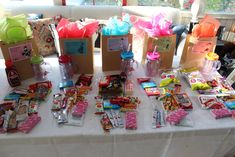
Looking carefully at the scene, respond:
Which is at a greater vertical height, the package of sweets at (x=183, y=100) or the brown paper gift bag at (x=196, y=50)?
the brown paper gift bag at (x=196, y=50)

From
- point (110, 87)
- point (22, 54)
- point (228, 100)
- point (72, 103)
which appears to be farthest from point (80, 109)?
point (228, 100)

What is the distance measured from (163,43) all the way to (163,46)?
0.02m

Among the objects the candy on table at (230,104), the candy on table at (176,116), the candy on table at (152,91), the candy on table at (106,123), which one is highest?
the candy on table at (152,91)

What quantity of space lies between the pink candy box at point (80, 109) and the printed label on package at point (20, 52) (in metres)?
0.40

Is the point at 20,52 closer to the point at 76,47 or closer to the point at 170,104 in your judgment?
the point at 76,47

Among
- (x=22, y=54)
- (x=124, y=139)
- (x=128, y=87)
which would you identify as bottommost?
(x=124, y=139)

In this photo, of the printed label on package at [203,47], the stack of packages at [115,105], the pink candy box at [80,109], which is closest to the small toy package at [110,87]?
the stack of packages at [115,105]

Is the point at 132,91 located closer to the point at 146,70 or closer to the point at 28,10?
the point at 146,70

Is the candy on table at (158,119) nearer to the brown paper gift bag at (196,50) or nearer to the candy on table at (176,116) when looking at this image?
the candy on table at (176,116)

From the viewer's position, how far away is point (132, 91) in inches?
39.0

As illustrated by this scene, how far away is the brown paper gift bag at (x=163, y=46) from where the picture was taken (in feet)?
3.64

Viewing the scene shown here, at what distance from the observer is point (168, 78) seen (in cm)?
108

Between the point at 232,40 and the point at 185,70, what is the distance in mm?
1538

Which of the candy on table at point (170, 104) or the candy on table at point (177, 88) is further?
the candy on table at point (177, 88)
